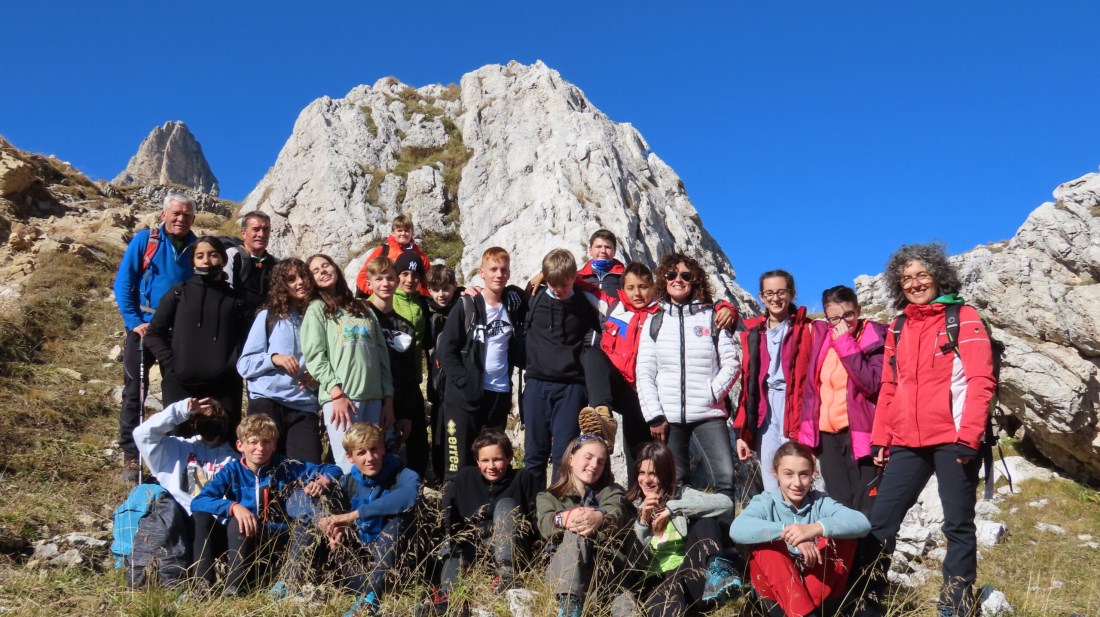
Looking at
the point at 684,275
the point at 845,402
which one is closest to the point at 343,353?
the point at 684,275

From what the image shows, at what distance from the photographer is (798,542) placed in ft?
13.8

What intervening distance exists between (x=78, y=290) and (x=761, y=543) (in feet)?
46.4

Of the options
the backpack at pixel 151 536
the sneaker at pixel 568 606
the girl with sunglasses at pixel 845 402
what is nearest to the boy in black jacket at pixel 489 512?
the sneaker at pixel 568 606

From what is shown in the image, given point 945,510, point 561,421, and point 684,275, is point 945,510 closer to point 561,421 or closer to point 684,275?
point 684,275

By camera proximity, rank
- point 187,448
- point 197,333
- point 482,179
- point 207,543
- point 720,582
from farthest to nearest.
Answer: point 482,179 → point 197,333 → point 187,448 → point 720,582 → point 207,543

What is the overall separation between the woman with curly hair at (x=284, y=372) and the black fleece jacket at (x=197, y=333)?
220 millimetres

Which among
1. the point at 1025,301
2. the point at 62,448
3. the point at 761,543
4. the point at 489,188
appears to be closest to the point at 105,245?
the point at 489,188

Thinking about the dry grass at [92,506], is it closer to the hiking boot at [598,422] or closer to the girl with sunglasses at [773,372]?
the hiking boot at [598,422]

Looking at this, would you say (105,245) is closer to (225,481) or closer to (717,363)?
(225,481)

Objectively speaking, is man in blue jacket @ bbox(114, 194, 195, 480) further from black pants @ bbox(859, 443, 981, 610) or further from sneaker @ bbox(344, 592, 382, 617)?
black pants @ bbox(859, 443, 981, 610)

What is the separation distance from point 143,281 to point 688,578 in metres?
5.54

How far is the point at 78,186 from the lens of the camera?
2188 cm

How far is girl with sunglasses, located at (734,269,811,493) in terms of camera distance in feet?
19.6

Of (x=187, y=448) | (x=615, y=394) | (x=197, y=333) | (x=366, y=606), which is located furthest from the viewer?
(x=615, y=394)
